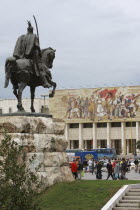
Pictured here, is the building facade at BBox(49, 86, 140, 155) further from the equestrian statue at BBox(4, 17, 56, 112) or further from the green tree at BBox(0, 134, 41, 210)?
the green tree at BBox(0, 134, 41, 210)

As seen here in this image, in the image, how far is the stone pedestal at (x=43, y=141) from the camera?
1662 cm

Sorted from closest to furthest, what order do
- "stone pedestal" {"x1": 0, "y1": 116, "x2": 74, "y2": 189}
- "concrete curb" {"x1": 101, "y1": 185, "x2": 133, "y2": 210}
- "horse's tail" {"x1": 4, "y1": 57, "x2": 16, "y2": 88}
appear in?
Answer: "concrete curb" {"x1": 101, "y1": 185, "x2": 133, "y2": 210} < "stone pedestal" {"x1": 0, "y1": 116, "x2": 74, "y2": 189} < "horse's tail" {"x1": 4, "y1": 57, "x2": 16, "y2": 88}

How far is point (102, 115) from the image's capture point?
96562mm

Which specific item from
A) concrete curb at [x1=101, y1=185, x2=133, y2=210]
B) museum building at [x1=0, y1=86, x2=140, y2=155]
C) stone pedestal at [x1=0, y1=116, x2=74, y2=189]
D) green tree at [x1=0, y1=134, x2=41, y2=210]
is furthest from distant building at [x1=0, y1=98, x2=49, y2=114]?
green tree at [x1=0, y1=134, x2=41, y2=210]

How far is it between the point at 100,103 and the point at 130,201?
78938 millimetres

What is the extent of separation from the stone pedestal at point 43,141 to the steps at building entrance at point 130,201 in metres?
2.25

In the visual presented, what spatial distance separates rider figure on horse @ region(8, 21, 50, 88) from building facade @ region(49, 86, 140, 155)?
248 feet

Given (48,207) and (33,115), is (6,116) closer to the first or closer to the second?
(33,115)

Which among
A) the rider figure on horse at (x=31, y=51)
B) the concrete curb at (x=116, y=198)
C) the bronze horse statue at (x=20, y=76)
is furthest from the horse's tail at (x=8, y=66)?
the concrete curb at (x=116, y=198)

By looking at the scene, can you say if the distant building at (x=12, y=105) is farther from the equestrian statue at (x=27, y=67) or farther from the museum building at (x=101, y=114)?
the equestrian statue at (x=27, y=67)

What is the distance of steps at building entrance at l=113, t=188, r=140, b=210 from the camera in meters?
16.1

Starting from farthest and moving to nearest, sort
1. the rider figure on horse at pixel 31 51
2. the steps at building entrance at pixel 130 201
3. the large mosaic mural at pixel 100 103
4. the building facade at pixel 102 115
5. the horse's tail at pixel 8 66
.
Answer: the building facade at pixel 102 115
the large mosaic mural at pixel 100 103
the rider figure on horse at pixel 31 51
the horse's tail at pixel 8 66
the steps at building entrance at pixel 130 201

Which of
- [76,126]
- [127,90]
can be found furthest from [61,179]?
[76,126]

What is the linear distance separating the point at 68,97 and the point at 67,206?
82593 millimetres
